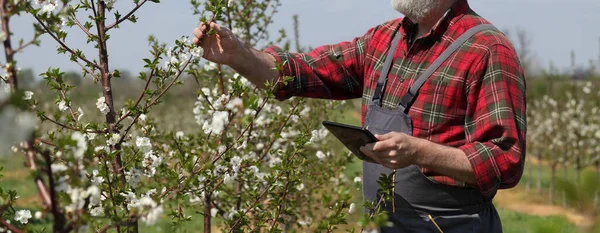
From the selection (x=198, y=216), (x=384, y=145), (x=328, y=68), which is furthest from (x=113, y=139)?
(x=198, y=216)

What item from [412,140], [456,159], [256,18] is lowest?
[456,159]

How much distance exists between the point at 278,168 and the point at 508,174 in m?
0.96

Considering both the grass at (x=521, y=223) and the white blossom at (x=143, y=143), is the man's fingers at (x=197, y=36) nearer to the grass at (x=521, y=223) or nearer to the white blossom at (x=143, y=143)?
the white blossom at (x=143, y=143)

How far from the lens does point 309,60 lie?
3.05 metres

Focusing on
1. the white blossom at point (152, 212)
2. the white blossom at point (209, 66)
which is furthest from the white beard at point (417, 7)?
the white blossom at point (209, 66)

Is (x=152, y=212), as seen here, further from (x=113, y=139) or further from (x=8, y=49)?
(x=113, y=139)

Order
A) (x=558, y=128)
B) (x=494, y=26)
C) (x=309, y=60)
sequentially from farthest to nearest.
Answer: (x=558, y=128) < (x=309, y=60) < (x=494, y=26)

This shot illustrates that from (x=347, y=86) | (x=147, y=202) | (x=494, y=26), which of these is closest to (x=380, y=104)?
(x=347, y=86)

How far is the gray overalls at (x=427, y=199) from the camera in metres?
2.54

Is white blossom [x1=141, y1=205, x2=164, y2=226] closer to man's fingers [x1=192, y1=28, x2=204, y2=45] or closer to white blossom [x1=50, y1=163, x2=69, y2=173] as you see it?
white blossom [x1=50, y1=163, x2=69, y2=173]

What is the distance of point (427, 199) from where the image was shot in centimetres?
257

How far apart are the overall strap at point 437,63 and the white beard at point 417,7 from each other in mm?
204

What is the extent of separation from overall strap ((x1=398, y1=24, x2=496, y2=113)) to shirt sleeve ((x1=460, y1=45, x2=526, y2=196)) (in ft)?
0.50

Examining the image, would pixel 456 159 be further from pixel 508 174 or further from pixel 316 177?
pixel 316 177
